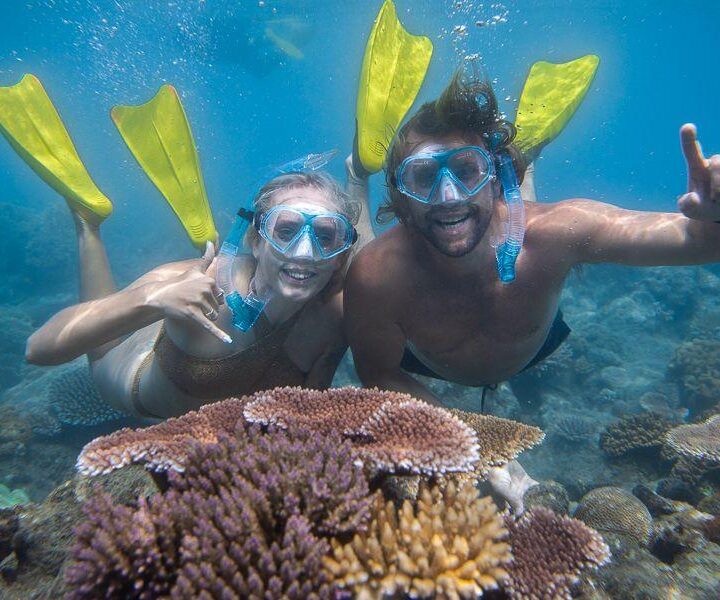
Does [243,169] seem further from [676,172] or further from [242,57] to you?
[676,172]

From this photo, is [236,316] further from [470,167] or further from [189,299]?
[470,167]

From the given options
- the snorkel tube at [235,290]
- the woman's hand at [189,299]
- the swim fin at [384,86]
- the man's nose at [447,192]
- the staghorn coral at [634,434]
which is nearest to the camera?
the woman's hand at [189,299]

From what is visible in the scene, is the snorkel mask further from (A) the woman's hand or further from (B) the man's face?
(A) the woman's hand

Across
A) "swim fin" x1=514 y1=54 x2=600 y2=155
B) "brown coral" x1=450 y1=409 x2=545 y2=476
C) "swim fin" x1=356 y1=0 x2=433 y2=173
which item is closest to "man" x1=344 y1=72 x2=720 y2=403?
"brown coral" x1=450 y1=409 x2=545 y2=476

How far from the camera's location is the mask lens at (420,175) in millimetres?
3510

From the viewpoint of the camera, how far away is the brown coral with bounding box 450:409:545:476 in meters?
2.72

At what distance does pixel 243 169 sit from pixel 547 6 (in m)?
86.0

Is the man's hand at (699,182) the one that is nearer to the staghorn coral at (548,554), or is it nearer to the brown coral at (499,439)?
the brown coral at (499,439)

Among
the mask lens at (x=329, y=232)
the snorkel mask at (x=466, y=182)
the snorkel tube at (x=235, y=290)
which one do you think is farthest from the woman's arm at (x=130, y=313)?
the snorkel mask at (x=466, y=182)

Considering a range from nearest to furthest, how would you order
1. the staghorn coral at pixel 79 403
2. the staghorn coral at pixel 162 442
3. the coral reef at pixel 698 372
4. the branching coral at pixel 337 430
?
the branching coral at pixel 337 430 < the staghorn coral at pixel 162 442 < the staghorn coral at pixel 79 403 < the coral reef at pixel 698 372

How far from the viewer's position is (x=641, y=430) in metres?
7.10

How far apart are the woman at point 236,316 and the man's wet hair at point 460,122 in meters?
0.66

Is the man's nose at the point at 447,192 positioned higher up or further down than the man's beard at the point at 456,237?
higher up

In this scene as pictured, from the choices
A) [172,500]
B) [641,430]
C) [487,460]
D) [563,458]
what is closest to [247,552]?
[172,500]
